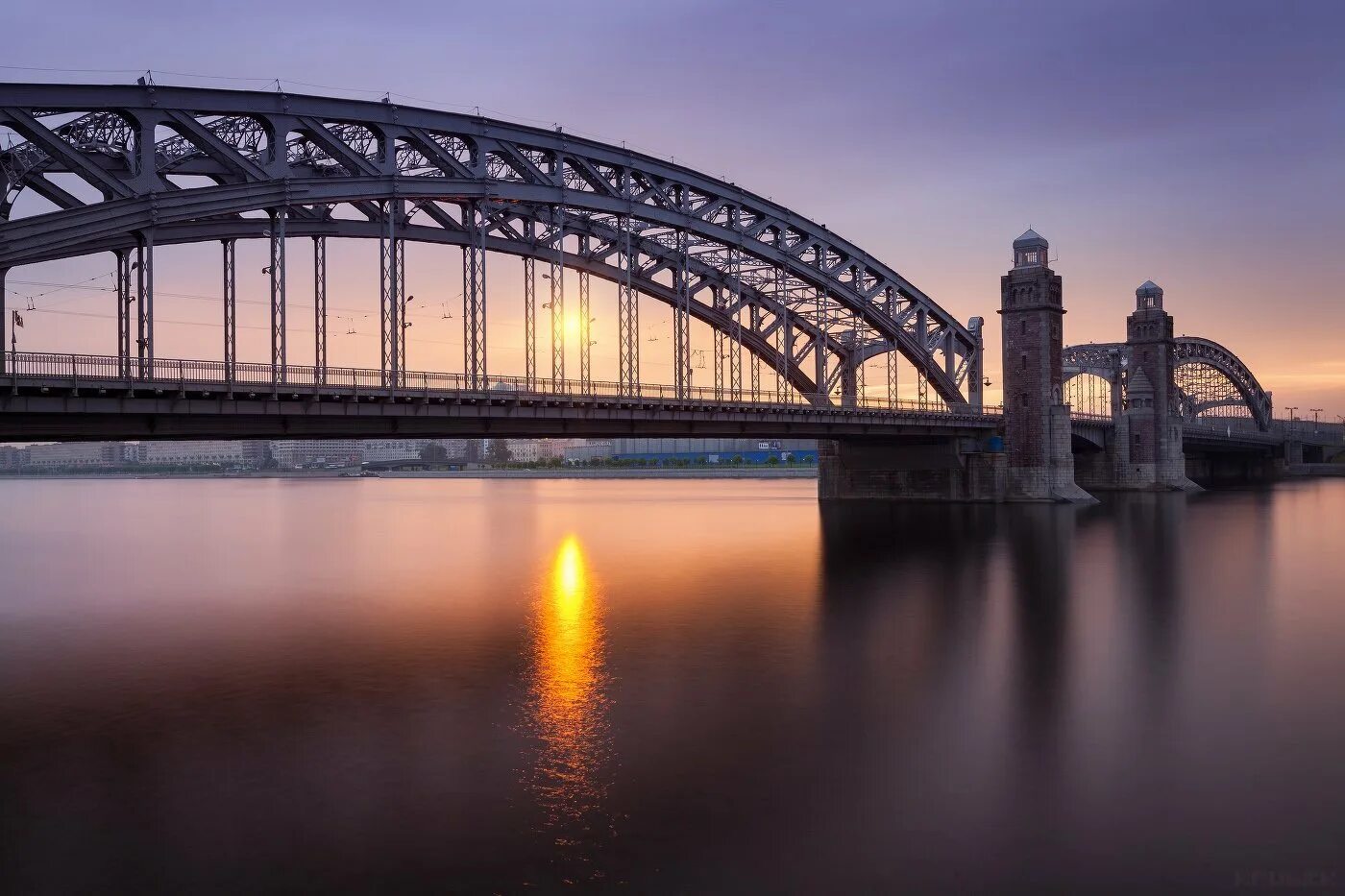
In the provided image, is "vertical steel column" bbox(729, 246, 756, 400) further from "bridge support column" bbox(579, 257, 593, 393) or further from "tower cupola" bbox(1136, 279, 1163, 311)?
"tower cupola" bbox(1136, 279, 1163, 311)

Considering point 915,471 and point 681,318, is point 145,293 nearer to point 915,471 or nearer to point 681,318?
point 681,318

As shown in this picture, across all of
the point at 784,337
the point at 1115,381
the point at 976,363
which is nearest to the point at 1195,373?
the point at 1115,381

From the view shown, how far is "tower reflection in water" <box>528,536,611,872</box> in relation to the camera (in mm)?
12492

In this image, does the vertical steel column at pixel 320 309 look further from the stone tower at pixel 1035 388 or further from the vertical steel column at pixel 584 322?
the stone tower at pixel 1035 388

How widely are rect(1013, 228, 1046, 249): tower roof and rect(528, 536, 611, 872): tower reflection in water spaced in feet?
184

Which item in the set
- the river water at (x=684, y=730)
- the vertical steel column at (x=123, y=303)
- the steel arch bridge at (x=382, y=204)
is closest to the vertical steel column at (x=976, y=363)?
the steel arch bridge at (x=382, y=204)

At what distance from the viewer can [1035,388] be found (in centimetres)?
7475

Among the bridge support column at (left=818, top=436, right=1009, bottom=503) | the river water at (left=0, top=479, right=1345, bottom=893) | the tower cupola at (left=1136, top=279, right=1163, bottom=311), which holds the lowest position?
the river water at (left=0, top=479, right=1345, bottom=893)

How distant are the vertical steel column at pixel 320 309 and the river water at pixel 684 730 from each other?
23.5 ft

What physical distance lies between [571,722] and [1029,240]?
68005mm

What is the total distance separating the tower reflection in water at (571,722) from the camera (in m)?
12.5

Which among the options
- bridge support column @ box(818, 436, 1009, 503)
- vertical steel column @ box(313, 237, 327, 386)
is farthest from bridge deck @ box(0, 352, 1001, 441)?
bridge support column @ box(818, 436, 1009, 503)

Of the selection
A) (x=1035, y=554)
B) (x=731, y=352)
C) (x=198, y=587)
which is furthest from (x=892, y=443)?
(x=198, y=587)

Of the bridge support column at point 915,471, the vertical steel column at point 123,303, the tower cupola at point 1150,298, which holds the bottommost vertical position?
the bridge support column at point 915,471
